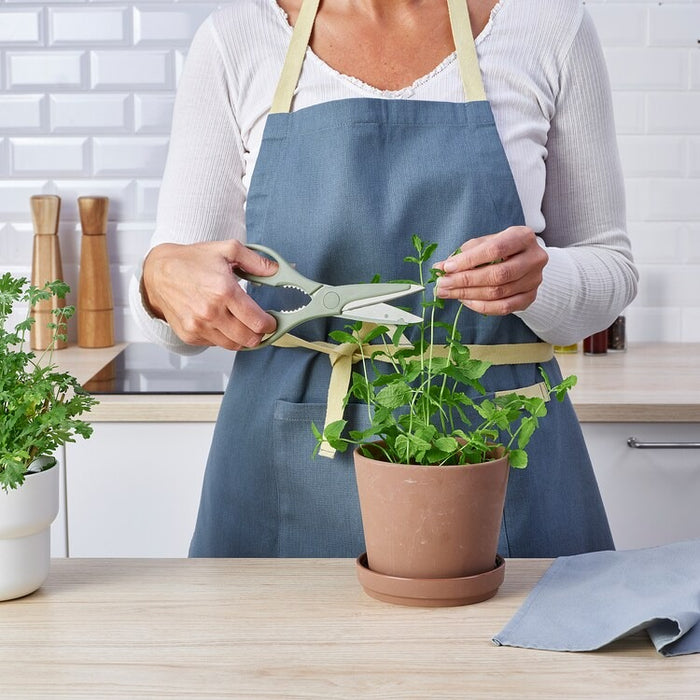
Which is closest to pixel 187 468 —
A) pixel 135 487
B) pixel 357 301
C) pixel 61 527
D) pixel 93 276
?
pixel 135 487

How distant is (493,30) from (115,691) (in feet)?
3.07

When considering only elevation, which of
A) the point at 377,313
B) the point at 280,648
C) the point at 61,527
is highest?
the point at 377,313

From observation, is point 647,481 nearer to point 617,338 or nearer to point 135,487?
point 617,338

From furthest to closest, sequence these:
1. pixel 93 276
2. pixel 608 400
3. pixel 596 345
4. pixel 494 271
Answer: pixel 93 276
pixel 596 345
pixel 608 400
pixel 494 271

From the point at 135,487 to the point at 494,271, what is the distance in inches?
42.8

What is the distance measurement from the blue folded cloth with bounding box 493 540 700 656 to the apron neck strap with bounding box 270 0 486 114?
61cm

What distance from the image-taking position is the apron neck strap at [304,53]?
129 centimetres

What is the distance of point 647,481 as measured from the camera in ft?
6.25

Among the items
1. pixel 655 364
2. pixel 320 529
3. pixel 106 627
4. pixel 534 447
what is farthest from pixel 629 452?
pixel 106 627

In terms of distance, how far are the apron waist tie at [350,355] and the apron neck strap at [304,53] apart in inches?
11.9

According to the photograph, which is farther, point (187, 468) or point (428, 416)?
point (187, 468)

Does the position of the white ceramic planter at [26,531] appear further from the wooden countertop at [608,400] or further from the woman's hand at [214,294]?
the wooden countertop at [608,400]

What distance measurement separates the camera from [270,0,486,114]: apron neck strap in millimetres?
1285

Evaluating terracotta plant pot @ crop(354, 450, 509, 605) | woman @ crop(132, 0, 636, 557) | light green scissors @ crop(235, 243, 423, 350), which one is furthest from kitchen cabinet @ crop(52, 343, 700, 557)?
terracotta plant pot @ crop(354, 450, 509, 605)
